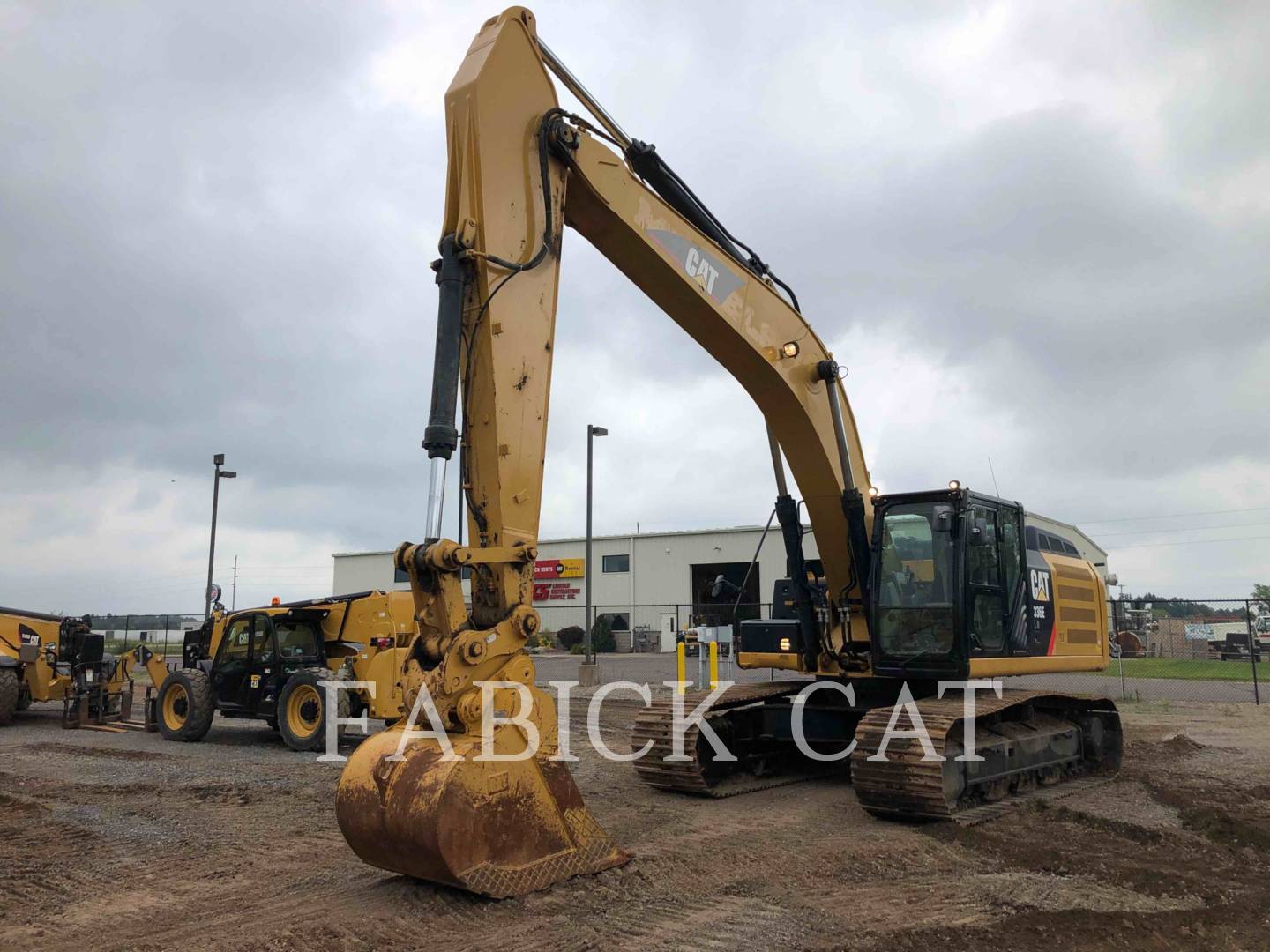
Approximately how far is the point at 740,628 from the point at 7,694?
1258cm

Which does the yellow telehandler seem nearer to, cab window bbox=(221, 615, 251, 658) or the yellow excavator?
cab window bbox=(221, 615, 251, 658)

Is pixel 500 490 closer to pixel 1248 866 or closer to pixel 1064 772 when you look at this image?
pixel 1248 866

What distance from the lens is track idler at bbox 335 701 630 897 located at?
5008 mm

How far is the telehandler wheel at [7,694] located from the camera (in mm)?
16062

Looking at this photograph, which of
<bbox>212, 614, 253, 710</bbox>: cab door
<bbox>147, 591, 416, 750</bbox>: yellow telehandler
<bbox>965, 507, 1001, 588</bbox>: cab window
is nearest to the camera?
<bbox>965, 507, 1001, 588</bbox>: cab window

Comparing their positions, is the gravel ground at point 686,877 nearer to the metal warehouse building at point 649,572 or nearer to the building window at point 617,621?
the metal warehouse building at point 649,572

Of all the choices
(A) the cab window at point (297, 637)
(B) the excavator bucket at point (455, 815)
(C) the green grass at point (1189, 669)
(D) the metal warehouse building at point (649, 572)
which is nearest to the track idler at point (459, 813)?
(B) the excavator bucket at point (455, 815)

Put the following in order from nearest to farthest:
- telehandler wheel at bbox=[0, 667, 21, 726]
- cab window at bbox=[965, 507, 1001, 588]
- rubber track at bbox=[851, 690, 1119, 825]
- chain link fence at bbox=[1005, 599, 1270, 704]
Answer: rubber track at bbox=[851, 690, 1119, 825] < cab window at bbox=[965, 507, 1001, 588] < telehandler wheel at bbox=[0, 667, 21, 726] < chain link fence at bbox=[1005, 599, 1270, 704]

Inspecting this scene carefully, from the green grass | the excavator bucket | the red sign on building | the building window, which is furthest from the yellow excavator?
the red sign on building

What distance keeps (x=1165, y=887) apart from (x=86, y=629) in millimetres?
16823

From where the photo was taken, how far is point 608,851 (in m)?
5.95

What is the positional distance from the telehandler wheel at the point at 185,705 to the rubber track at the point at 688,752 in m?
7.06

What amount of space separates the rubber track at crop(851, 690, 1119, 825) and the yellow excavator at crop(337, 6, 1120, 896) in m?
0.03

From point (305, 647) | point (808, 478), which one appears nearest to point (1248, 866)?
point (808, 478)
